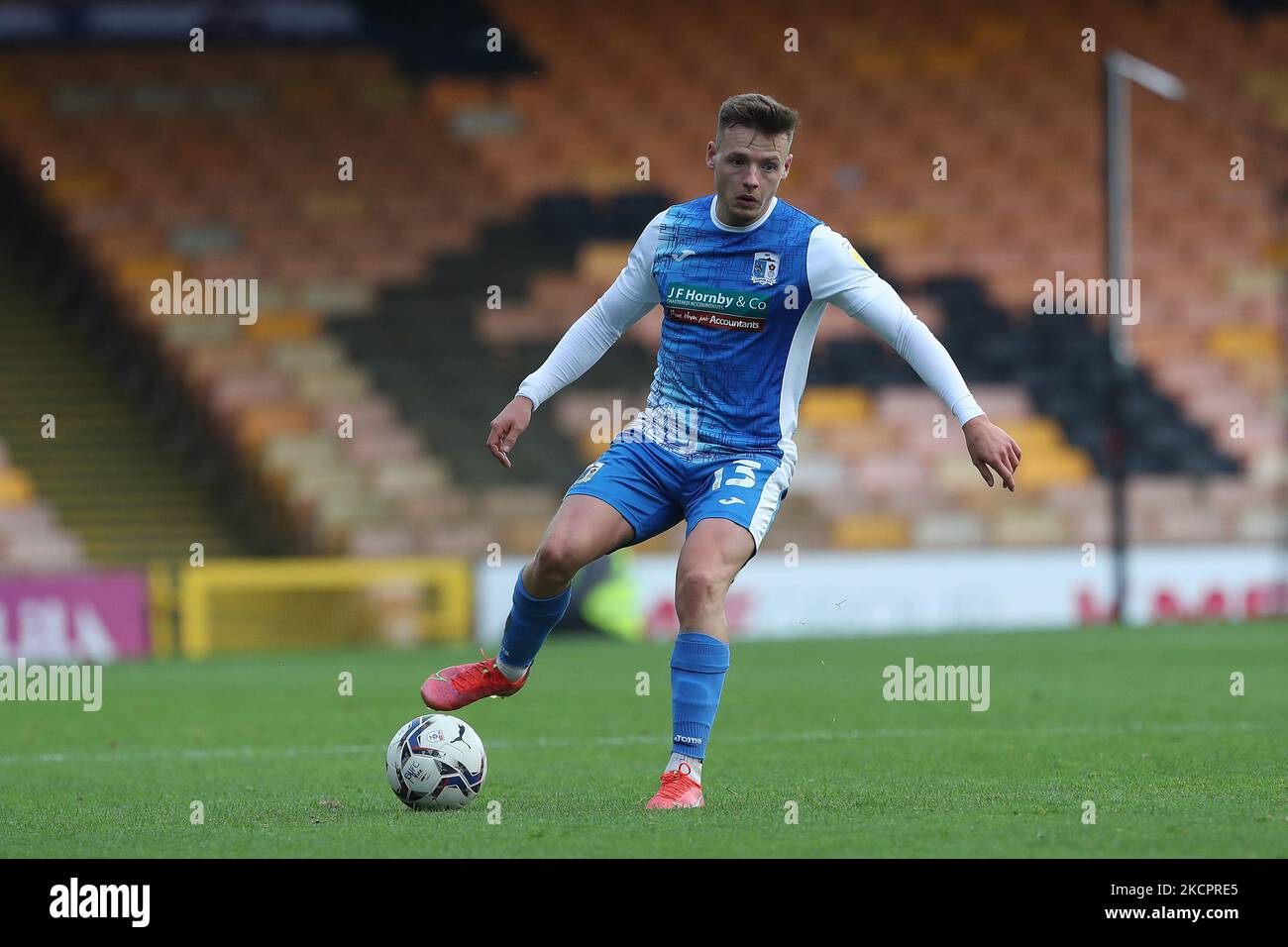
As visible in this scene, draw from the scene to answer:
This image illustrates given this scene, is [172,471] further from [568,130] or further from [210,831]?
[210,831]

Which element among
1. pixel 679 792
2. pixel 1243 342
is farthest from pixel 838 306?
pixel 1243 342

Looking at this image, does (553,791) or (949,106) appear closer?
(553,791)

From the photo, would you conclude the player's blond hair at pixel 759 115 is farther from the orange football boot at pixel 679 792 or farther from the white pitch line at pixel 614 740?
the white pitch line at pixel 614 740

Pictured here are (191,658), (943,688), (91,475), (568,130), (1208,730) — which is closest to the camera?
(1208,730)

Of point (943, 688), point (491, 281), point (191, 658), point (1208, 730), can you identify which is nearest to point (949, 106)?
point (491, 281)

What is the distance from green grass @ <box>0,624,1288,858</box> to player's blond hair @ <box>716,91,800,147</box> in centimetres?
210

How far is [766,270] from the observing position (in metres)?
6.35

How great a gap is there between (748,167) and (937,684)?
18.6 ft

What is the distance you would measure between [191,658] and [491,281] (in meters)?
6.65

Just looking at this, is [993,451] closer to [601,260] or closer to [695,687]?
[695,687]

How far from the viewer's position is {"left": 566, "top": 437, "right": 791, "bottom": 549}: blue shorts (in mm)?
6340

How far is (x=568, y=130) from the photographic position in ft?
73.4
